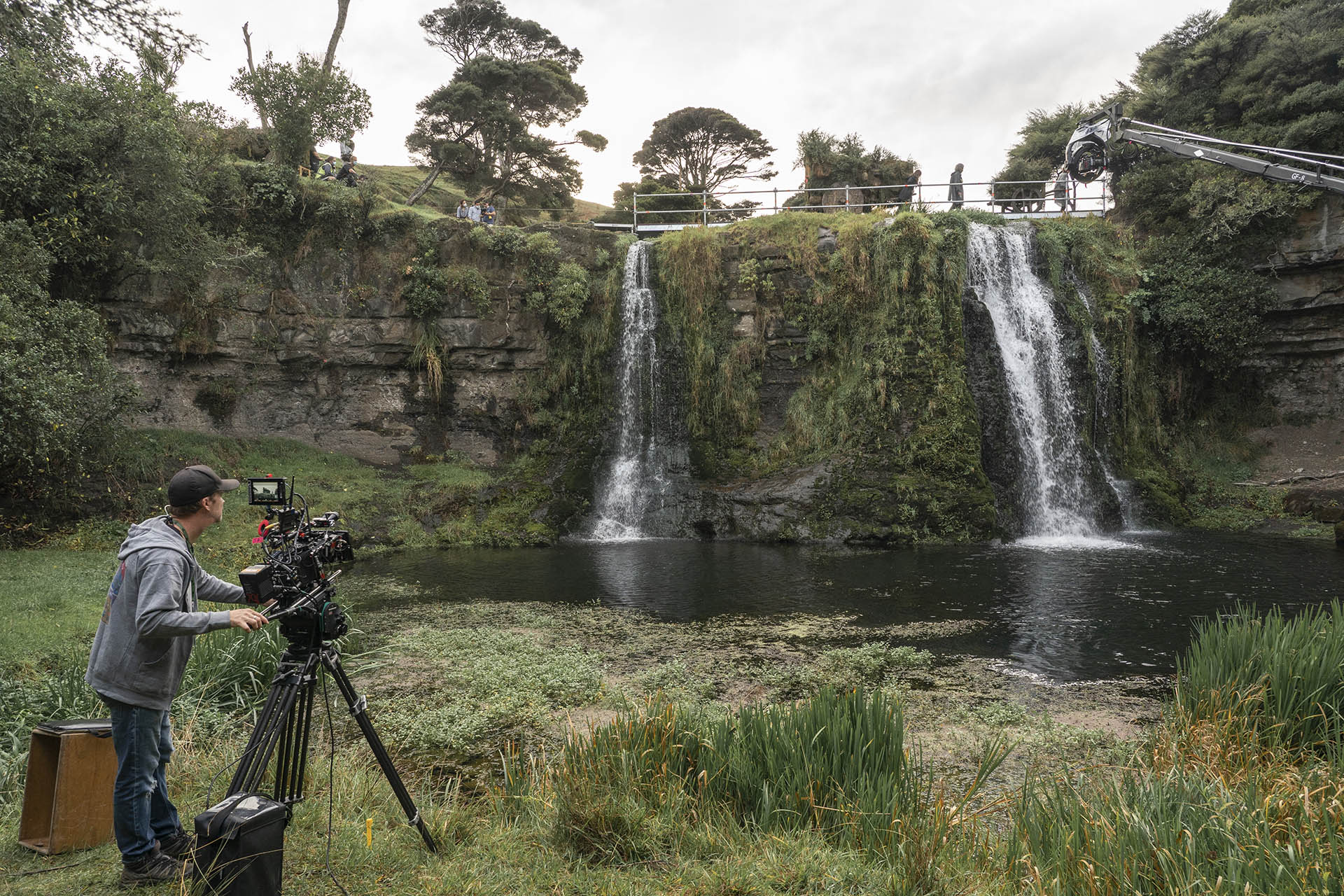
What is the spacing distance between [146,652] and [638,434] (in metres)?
16.1

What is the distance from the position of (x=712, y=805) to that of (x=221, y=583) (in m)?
2.73

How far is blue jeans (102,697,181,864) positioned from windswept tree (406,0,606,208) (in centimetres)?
2461

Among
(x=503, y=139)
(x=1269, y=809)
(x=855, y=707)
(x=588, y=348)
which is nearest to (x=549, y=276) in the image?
(x=588, y=348)

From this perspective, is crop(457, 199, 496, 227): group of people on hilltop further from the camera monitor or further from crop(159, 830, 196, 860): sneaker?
crop(159, 830, 196, 860): sneaker

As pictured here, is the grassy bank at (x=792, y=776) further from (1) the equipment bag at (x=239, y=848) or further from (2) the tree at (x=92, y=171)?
(2) the tree at (x=92, y=171)

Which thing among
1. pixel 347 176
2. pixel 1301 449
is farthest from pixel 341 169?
pixel 1301 449

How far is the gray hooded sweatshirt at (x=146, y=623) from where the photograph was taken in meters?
3.05

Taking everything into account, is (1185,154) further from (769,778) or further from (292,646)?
(292,646)

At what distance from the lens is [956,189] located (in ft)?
69.4

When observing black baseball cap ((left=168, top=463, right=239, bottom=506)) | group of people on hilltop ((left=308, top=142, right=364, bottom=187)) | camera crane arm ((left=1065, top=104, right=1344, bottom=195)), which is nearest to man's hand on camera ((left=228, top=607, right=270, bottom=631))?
black baseball cap ((left=168, top=463, right=239, bottom=506))

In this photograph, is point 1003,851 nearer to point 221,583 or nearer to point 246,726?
point 221,583

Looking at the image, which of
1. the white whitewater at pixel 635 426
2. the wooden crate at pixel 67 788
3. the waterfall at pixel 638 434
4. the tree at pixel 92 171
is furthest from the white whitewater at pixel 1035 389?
the tree at pixel 92 171

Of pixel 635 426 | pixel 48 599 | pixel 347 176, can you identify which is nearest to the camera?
pixel 48 599

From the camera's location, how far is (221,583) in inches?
143
